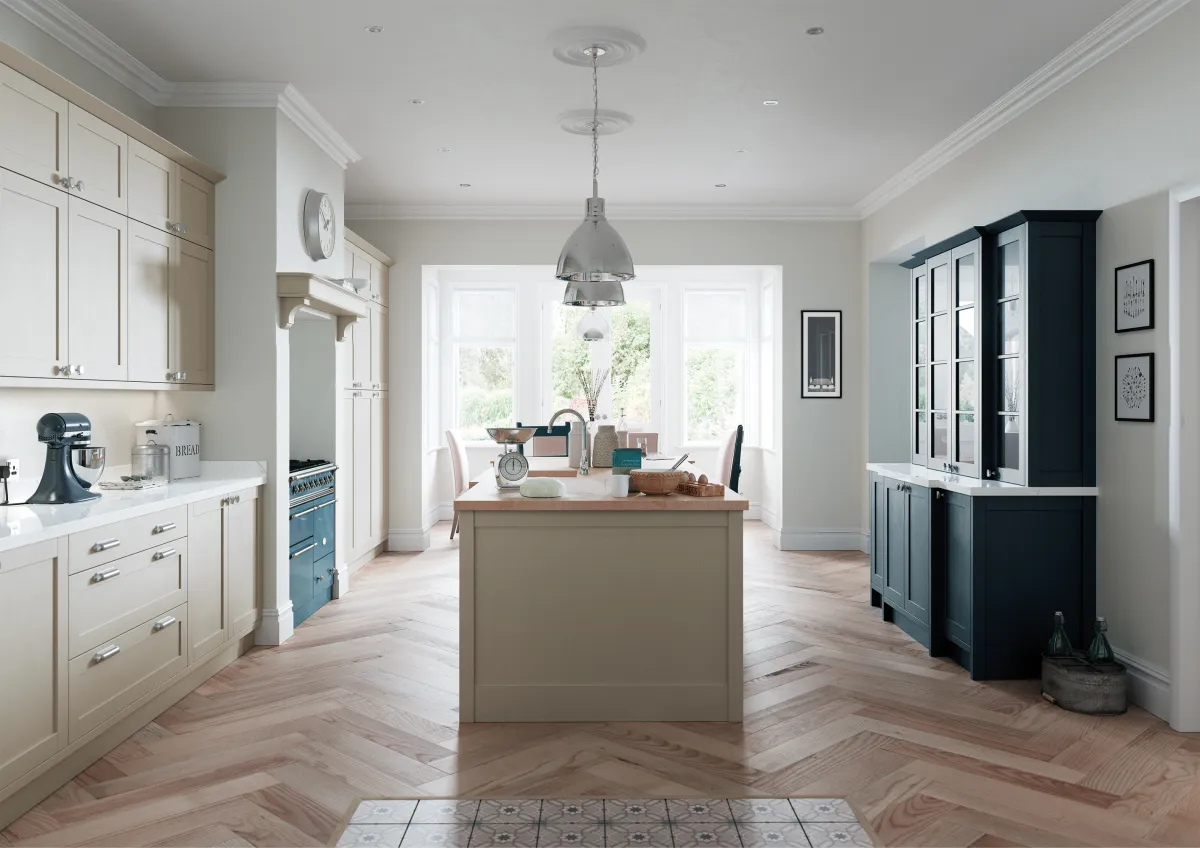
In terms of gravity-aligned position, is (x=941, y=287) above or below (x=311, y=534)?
above

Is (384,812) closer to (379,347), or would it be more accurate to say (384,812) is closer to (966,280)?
(966,280)

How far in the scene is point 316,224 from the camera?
184 inches

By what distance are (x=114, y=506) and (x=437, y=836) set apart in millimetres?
1758

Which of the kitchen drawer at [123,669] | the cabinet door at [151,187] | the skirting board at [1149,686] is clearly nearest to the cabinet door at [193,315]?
the cabinet door at [151,187]

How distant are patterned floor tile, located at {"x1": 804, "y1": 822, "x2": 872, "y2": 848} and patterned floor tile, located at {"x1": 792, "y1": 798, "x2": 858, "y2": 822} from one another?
0.10 feet

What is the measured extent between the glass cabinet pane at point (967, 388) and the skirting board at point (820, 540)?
114 inches

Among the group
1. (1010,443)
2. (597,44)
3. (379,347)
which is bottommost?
(1010,443)

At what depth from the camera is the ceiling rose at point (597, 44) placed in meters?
3.63

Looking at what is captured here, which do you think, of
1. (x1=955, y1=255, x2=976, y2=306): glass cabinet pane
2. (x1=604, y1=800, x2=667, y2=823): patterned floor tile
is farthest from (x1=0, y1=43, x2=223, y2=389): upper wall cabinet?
(x1=955, y1=255, x2=976, y2=306): glass cabinet pane

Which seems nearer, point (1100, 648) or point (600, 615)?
point (600, 615)

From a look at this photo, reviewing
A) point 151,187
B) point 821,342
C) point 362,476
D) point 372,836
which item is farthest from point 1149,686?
point 362,476

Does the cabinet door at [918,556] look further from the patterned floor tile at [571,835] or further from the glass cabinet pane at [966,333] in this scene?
the patterned floor tile at [571,835]

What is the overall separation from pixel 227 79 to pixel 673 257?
147 inches

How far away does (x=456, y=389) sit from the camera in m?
8.50
